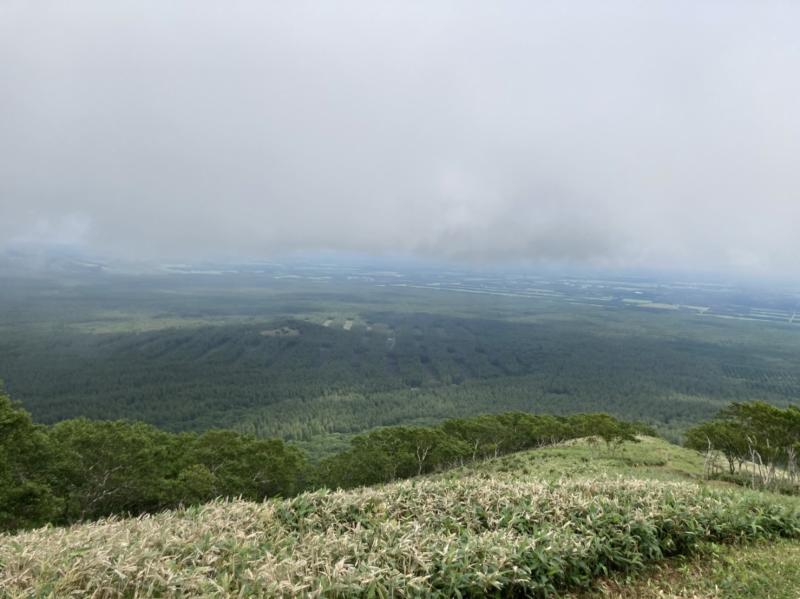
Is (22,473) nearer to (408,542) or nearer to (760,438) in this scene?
(408,542)

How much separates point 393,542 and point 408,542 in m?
0.29

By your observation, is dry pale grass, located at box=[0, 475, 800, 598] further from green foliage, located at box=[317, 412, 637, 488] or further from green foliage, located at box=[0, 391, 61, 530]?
green foliage, located at box=[317, 412, 637, 488]

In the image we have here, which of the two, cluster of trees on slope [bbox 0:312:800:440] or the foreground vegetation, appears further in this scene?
cluster of trees on slope [bbox 0:312:800:440]

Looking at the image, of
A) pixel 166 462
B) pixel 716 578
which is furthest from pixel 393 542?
pixel 166 462

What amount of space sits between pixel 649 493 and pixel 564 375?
17496 centimetres

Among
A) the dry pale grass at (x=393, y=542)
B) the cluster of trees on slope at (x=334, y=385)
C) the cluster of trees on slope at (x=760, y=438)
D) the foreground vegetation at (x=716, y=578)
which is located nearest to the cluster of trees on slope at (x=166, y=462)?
the cluster of trees on slope at (x=760, y=438)

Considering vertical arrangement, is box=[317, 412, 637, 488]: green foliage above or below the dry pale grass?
below

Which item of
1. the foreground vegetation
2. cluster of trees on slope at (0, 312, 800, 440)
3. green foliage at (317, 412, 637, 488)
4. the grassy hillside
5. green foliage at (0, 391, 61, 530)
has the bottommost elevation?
cluster of trees on slope at (0, 312, 800, 440)

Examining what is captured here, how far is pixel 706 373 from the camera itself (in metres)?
169

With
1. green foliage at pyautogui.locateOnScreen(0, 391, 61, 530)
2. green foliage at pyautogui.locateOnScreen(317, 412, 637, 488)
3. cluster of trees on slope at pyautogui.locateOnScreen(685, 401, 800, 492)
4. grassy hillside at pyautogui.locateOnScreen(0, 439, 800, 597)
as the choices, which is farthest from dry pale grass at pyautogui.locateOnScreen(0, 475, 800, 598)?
green foliage at pyautogui.locateOnScreen(317, 412, 637, 488)

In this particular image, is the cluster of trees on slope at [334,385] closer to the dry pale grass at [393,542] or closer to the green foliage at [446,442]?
the green foliage at [446,442]

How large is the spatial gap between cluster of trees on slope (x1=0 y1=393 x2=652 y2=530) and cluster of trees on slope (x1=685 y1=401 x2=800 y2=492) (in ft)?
24.8

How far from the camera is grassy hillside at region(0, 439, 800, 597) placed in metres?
4.14

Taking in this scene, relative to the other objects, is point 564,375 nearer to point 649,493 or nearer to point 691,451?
point 691,451
